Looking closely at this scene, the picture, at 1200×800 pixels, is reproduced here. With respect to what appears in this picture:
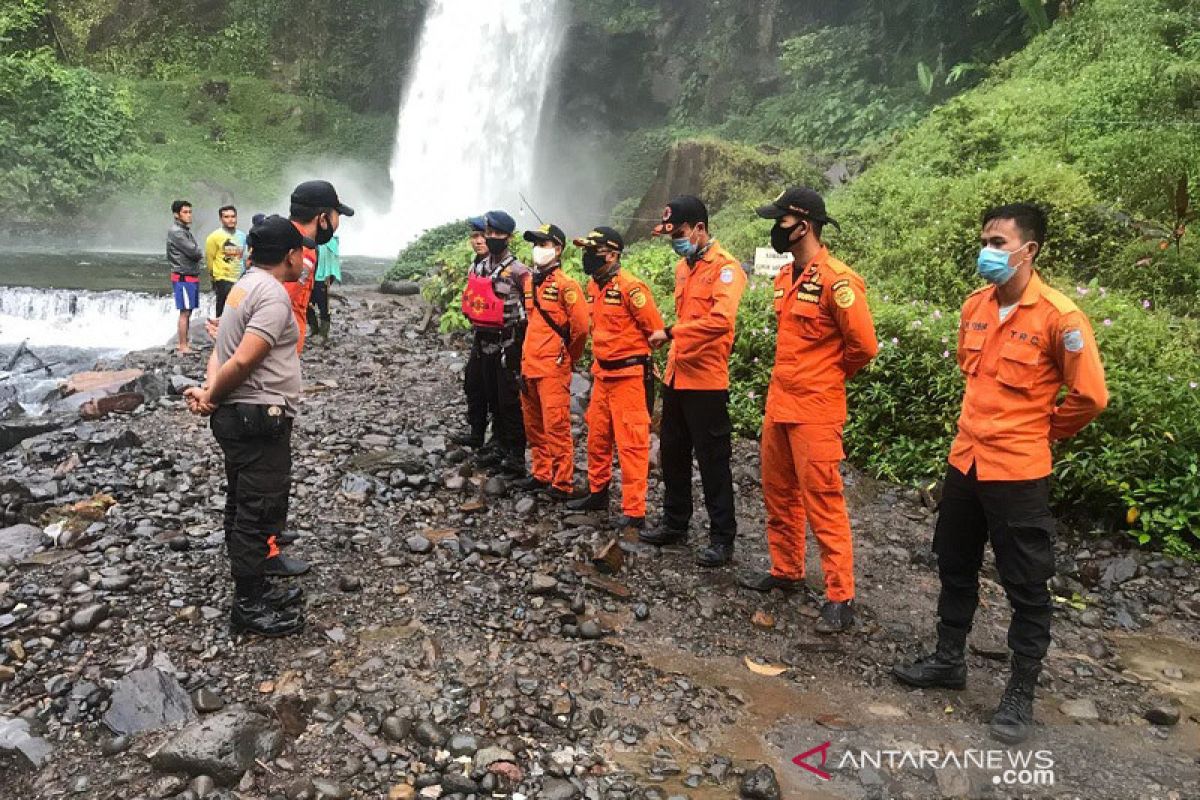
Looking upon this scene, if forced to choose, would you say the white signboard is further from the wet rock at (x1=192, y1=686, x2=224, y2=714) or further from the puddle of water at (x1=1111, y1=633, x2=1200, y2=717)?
the wet rock at (x1=192, y1=686, x2=224, y2=714)

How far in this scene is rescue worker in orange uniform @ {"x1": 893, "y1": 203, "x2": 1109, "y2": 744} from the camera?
10.9 feet

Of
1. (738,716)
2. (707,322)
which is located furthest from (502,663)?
(707,322)

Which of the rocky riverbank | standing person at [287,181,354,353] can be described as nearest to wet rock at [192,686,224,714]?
the rocky riverbank

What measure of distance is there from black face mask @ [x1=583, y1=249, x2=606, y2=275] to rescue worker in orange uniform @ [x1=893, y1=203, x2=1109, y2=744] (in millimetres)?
2403

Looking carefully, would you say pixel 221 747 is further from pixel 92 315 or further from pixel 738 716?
pixel 92 315

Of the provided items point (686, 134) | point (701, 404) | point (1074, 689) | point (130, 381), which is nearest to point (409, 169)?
point (686, 134)

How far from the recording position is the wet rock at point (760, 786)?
3.01m

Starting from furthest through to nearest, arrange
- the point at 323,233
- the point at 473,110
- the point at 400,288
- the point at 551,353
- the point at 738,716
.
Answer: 1. the point at 473,110
2. the point at 400,288
3. the point at 551,353
4. the point at 323,233
5. the point at 738,716

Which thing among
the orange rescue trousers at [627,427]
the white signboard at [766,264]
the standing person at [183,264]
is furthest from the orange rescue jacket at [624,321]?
the standing person at [183,264]

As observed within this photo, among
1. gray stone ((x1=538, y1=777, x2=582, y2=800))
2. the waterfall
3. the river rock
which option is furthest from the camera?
the river rock

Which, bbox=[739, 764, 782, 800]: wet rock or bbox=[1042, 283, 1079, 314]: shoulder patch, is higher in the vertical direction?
bbox=[1042, 283, 1079, 314]: shoulder patch

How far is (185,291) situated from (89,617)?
24.0ft

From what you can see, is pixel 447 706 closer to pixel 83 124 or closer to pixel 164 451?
pixel 164 451

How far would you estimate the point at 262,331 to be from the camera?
12.3 ft
